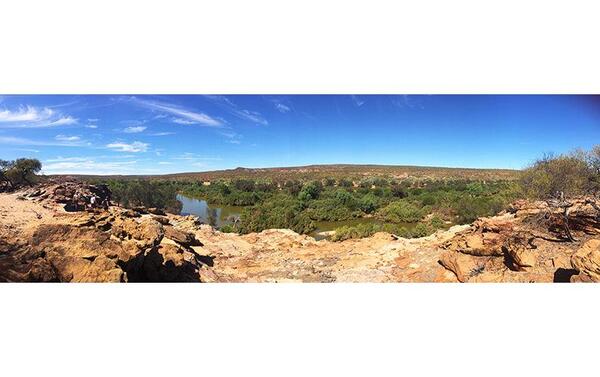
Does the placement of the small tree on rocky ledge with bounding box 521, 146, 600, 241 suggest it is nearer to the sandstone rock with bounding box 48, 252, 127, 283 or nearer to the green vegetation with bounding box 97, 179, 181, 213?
the sandstone rock with bounding box 48, 252, 127, 283

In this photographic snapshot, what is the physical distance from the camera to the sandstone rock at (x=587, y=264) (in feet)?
15.1

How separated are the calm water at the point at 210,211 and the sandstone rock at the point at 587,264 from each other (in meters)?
7.62

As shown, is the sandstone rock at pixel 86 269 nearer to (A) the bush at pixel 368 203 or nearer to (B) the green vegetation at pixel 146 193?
(B) the green vegetation at pixel 146 193

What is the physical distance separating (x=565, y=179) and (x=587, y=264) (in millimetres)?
2656

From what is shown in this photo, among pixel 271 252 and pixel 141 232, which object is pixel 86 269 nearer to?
pixel 141 232

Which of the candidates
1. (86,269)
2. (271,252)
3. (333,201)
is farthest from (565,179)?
(86,269)

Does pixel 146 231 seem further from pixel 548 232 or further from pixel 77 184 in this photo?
pixel 548 232

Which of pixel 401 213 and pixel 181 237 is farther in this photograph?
pixel 401 213

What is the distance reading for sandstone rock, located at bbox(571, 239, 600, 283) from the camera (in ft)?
15.1

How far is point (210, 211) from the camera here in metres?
10.6

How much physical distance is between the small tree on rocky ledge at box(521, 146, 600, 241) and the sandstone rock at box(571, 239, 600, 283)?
4.64 ft

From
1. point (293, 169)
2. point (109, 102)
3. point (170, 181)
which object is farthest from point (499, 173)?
point (109, 102)

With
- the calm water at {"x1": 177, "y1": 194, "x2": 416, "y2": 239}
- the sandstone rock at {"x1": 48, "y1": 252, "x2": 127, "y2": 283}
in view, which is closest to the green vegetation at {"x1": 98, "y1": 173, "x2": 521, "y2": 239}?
the calm water at {"x1": 177, "y1": 194, "x2": 416, "y2": 239}

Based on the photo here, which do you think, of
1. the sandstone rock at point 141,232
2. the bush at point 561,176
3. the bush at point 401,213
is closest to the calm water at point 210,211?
the sandstone rock at point 141,232
